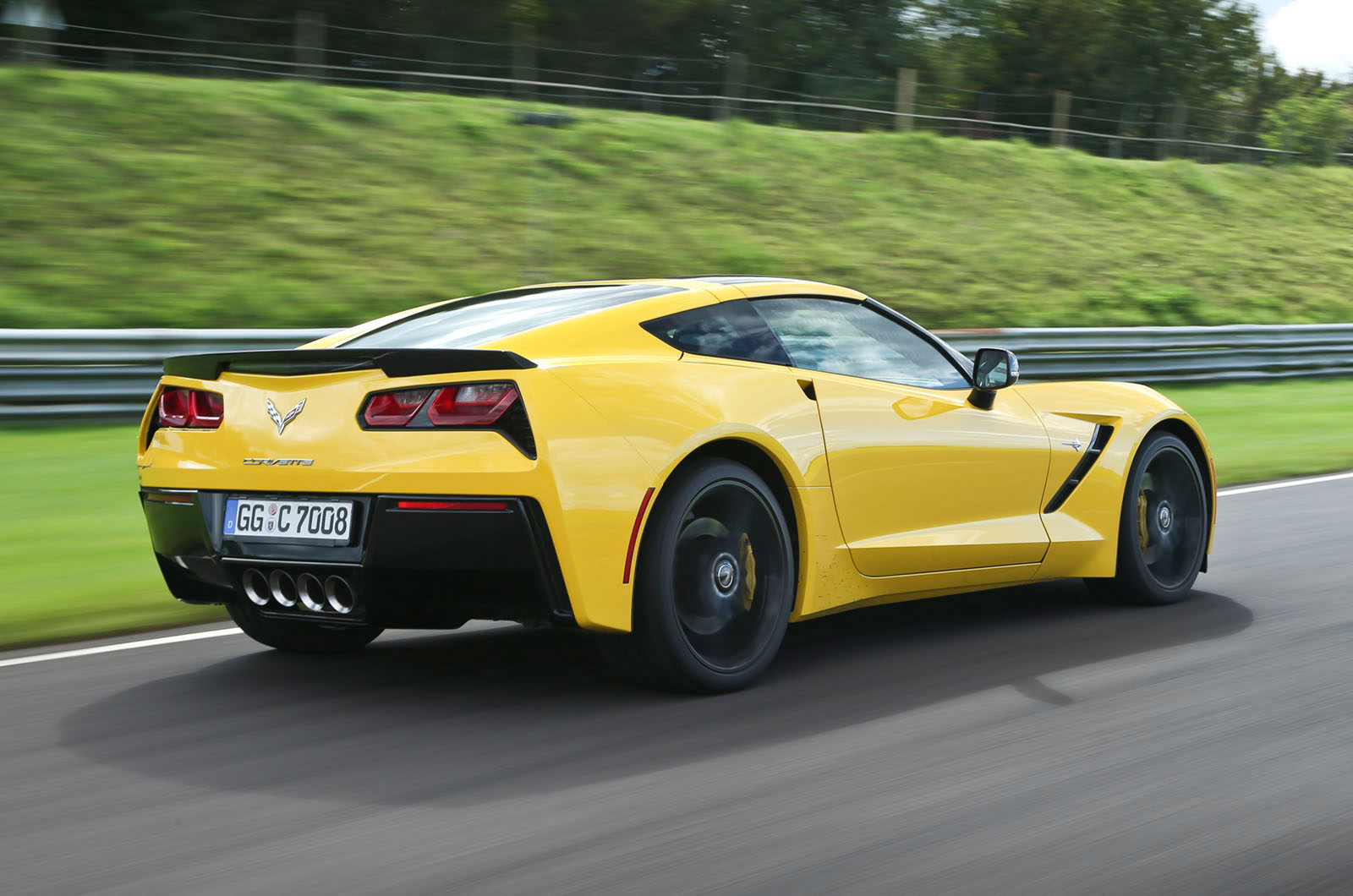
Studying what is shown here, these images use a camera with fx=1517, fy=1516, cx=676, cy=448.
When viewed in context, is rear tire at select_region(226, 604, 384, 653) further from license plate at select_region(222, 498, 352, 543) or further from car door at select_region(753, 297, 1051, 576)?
car door at select_region(753, 297, 1051, 576)

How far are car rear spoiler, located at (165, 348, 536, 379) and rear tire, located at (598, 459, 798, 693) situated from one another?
66 cm

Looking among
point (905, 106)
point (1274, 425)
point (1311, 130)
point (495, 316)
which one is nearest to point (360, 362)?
point (495, 316)

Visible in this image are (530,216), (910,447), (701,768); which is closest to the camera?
(701,768)

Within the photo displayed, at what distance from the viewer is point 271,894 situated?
3033mm

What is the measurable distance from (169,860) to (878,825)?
1.56 m

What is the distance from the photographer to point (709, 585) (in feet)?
15.0

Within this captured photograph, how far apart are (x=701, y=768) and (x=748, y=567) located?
0.94 m

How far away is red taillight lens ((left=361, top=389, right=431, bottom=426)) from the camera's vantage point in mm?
4195

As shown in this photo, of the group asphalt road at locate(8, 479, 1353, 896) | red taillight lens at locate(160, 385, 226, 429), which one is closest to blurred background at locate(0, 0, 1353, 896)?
asphalt road at locate(8, 479, 1353, 896)

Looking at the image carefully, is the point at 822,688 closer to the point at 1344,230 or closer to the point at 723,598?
the point at 723,598

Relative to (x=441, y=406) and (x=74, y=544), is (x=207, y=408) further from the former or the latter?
(x=74, y=544)

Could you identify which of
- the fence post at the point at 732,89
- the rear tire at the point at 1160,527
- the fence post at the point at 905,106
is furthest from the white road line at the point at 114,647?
the fence post at the point at 905,106

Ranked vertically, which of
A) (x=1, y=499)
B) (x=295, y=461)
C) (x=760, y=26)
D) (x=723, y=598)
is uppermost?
(x=760, y=26)

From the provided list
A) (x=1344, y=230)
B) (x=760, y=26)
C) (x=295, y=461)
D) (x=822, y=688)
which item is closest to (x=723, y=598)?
(x=822, y=688)
